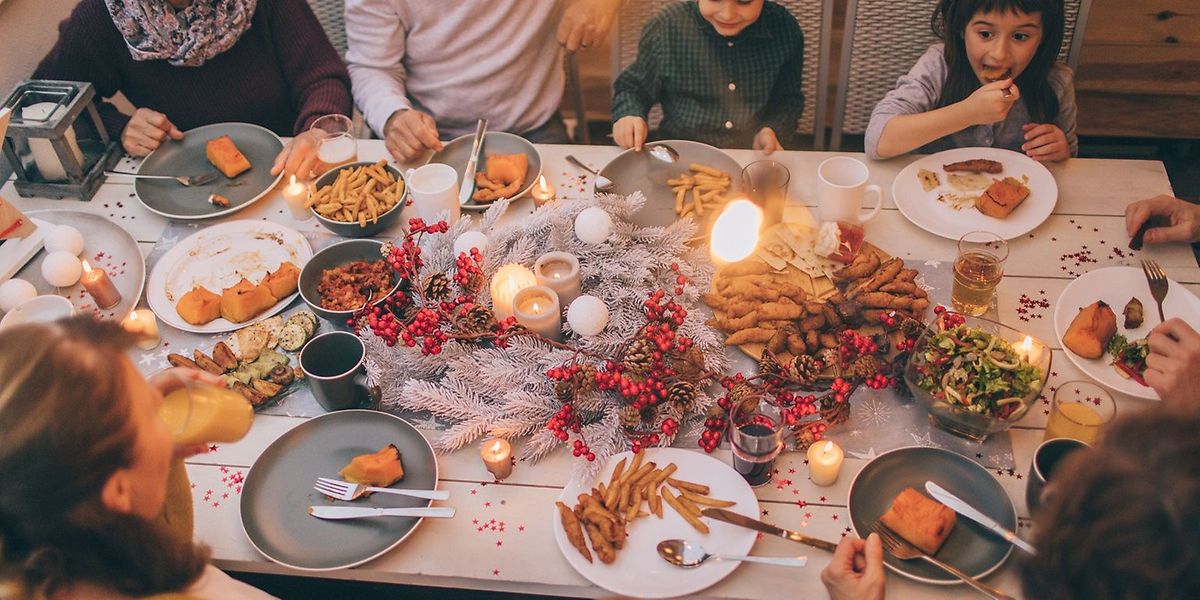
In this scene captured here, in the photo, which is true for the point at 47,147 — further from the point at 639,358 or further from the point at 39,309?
the point at 639,358

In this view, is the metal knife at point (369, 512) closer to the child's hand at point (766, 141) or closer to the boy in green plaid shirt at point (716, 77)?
the child's hand at point (766, 141)

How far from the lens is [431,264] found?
1.74 m

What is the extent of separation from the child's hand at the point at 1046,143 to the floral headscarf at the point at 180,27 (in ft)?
6.64

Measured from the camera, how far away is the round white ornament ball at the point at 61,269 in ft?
5.98

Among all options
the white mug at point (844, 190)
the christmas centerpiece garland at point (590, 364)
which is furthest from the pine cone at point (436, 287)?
the white mug at point (844, 190)

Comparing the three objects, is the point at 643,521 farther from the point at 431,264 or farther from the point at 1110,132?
the point at 1110,132

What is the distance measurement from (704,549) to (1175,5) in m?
3.16

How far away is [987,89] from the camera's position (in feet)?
6.38

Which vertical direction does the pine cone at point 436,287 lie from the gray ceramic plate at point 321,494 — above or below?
above

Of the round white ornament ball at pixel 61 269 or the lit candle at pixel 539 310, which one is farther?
the round white ornament ball at pixel 61 269

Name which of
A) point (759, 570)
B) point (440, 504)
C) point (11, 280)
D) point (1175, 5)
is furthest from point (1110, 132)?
point (11, 280)

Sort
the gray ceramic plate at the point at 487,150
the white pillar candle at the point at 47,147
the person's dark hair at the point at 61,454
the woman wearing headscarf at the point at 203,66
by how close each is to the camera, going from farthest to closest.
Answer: the woman wearing headscarf at the point at 203,66 < the gray ceramic plate at the point at 487,150 < the white pillar candle at the point at 47,147 < the person's dark hair at the point at 61,454

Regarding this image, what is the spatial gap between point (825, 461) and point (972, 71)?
1265 millimetres

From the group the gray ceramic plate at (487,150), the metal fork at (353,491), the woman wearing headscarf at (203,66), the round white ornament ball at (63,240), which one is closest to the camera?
the metal fork at (353,491)
